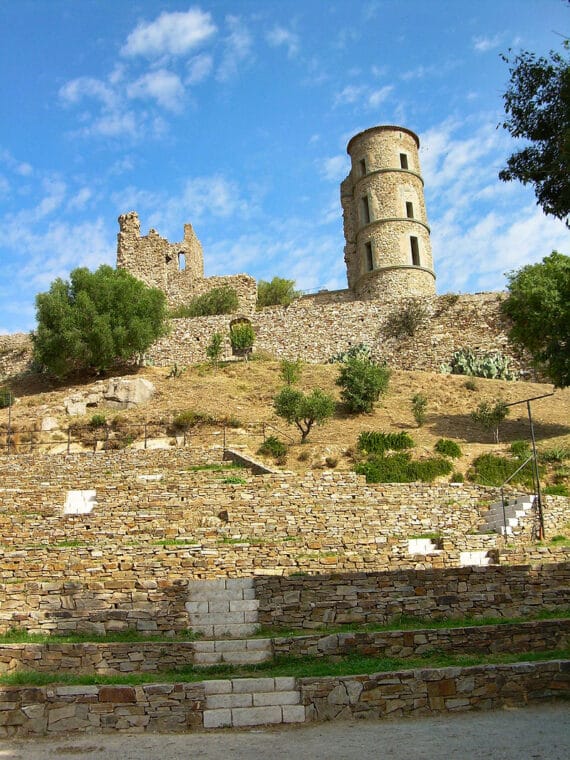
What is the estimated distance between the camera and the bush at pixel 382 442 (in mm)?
23188

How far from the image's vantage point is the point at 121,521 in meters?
17.3

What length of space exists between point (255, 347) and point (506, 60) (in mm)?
26905

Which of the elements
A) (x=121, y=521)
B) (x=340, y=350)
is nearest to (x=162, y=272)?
(x=340, y=350)

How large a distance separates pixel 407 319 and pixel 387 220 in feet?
22.6

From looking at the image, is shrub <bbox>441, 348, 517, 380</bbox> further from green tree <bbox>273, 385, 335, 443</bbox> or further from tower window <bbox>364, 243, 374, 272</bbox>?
green tree <bbox>273, 385, 335, 443</bbox>

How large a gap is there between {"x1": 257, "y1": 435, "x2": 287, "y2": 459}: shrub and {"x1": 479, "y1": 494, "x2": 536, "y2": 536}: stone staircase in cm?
715

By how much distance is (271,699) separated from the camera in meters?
9.26

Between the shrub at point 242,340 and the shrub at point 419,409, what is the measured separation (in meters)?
11.3

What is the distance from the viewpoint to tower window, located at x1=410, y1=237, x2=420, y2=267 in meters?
39.8

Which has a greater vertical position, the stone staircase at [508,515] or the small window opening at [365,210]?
the small window opening at [365,210]

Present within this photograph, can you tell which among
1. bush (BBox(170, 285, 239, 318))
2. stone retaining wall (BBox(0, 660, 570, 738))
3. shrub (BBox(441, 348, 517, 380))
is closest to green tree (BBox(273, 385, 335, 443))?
shrub (BBox(441, 348, 517, 380))

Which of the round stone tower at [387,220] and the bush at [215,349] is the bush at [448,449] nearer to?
the bush at [215,349]

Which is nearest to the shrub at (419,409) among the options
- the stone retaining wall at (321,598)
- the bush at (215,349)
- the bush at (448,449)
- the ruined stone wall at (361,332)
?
the bush at (448,449)


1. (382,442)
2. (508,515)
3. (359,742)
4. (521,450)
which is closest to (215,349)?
(382,442)
